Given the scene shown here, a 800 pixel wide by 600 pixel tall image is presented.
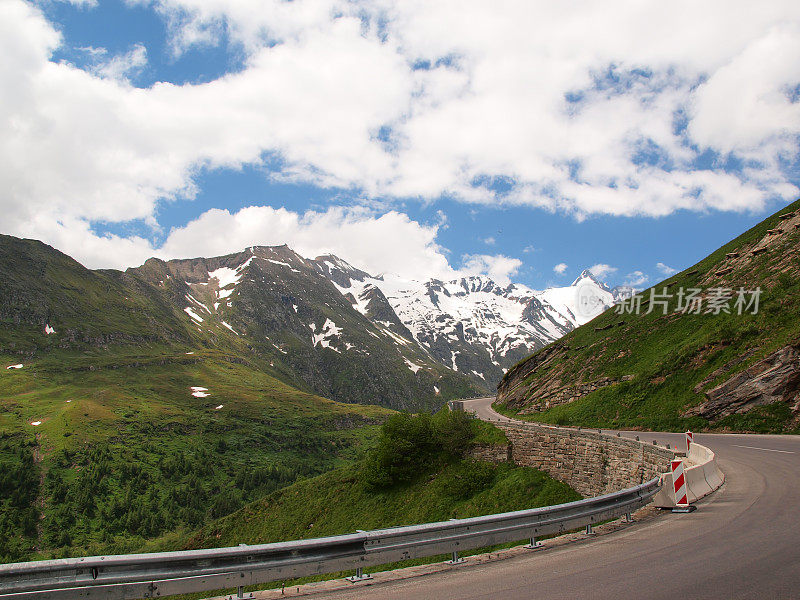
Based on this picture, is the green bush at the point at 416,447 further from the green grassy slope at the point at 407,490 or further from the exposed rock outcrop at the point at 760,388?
the exposed rock outcrop at the point at 760,388

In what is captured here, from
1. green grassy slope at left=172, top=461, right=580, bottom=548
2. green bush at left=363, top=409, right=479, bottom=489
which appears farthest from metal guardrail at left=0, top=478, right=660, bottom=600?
green bush at left=363, top=409, right=479, bottom=489

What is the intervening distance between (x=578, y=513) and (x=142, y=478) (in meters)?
160

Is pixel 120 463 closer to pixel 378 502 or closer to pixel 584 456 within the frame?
pixel 378 502

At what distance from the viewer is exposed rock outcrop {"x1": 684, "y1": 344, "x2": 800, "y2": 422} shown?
37.6 metres

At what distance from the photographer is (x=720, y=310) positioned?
56969mm

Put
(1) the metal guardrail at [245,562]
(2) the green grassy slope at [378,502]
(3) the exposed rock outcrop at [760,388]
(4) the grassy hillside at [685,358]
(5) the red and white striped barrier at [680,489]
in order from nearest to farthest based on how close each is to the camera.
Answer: (1) the metal guardrail at [245,562] → (5) the red and white striped barrier at [680,489] → (2) the green grassy slope at [378,502] → (3) the exposed rock outcrop at [760,388] → (4) the grassy hillside at [685,358]

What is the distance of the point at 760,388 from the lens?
39.2 meters

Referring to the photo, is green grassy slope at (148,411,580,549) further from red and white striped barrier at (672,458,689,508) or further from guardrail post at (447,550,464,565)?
guardrail post at (447,550,464,565)

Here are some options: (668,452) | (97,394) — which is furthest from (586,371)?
(97,394)

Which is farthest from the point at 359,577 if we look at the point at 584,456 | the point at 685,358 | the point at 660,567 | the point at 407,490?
the point at 685,358

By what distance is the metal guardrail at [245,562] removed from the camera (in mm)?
7285

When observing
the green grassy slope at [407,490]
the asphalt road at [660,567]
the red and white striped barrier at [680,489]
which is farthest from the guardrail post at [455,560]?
the green grassy slope at [407,490]

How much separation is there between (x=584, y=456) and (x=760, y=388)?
1912 cm

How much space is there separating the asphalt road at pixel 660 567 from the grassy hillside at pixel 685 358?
32604 mm
